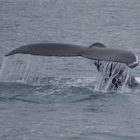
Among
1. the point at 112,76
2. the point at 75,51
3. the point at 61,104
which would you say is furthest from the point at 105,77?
the point at 61,104

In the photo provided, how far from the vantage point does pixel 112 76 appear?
12602 millimetres

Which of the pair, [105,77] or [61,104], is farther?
[105,77]

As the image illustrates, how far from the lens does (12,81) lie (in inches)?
544

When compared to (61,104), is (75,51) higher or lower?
higher

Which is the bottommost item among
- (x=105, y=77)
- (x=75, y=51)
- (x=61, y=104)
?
(x=61, y=104)

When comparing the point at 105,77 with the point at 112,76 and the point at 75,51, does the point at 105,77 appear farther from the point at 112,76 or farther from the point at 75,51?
the point at 75,51

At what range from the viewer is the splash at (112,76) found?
12578 millimetres

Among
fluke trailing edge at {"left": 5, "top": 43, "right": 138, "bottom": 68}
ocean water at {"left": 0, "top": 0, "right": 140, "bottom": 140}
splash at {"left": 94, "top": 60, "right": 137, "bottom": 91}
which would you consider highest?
fluke trailing edge at {"left": 5, "top": 43, "right": 138, "bottom": 68}

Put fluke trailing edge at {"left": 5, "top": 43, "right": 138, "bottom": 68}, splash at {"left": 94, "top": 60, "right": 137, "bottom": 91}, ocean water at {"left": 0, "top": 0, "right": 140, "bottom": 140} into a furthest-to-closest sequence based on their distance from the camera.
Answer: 1. splash at {"left": 94, "top": 60, "right": 137, "bottom": 91}
2. fluke trailing edge at {"left": 5, "top": 43, "right": 138, "bottom": 68}
3. ocean water at {"left": 0, "top": 0, "right": 140, "bottom": 140}

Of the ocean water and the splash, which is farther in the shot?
the splash

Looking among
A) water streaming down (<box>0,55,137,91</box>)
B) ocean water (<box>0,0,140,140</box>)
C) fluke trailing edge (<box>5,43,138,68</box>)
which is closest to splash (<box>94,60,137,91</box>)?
water streaming down (<box>0,55,137,91</box>)

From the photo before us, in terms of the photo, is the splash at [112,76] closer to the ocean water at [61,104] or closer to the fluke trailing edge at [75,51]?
the ocean water at [61,104]

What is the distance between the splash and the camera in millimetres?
12578

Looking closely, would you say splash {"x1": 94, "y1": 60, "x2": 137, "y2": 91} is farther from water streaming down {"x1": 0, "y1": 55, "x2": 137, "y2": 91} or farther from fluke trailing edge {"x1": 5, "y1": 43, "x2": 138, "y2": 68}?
fluke trailing edge {"x1": 5, "y1": 43, "x2": 138, "y2": 68}
